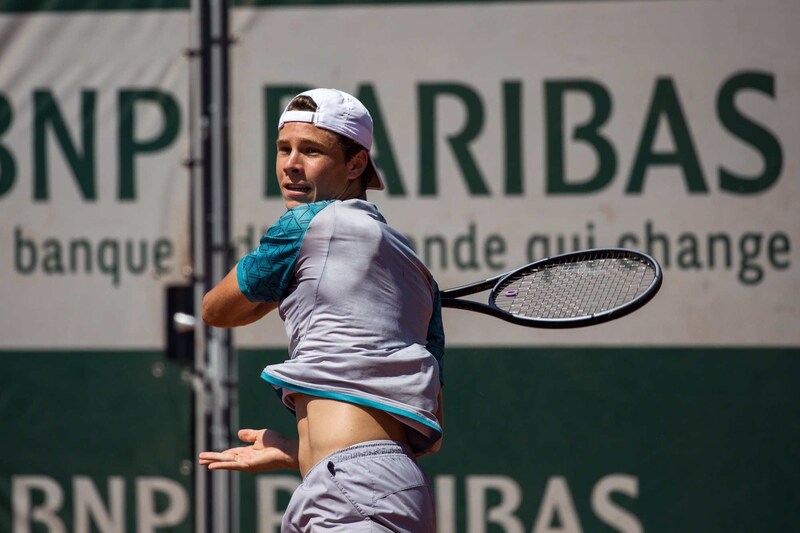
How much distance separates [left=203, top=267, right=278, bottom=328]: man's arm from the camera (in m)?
2.23

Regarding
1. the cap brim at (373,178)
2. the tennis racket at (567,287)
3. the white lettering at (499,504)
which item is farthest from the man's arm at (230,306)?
the white lettering at (499,504)

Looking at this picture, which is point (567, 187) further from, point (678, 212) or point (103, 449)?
point (103, 449)

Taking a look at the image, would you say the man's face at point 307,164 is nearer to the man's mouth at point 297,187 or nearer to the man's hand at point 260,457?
the man's mouth at point 297,187

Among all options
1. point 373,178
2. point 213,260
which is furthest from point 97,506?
point 373,178

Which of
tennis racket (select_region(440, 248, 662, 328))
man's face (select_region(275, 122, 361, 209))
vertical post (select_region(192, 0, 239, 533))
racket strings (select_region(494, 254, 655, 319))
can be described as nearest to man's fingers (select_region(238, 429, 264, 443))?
man's face (select_region(275, 122, 361, 209))

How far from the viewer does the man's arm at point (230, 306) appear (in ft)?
7.33

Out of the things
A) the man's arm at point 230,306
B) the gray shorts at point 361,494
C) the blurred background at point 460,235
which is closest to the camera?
the gray shorts at point 361,494

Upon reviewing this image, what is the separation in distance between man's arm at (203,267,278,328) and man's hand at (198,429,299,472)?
0.22 m

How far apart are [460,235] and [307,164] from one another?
226cm

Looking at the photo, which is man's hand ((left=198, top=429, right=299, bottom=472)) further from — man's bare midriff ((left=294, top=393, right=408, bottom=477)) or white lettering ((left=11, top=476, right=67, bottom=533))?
white lettering ((left=11, top=476, right=67, bottom=533))

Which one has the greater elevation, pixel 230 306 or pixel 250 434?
pixel 230 306

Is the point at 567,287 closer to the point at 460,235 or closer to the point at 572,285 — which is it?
the point at 572,285

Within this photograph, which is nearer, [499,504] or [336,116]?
[336,116]

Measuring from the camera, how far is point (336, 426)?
85.7 inches
